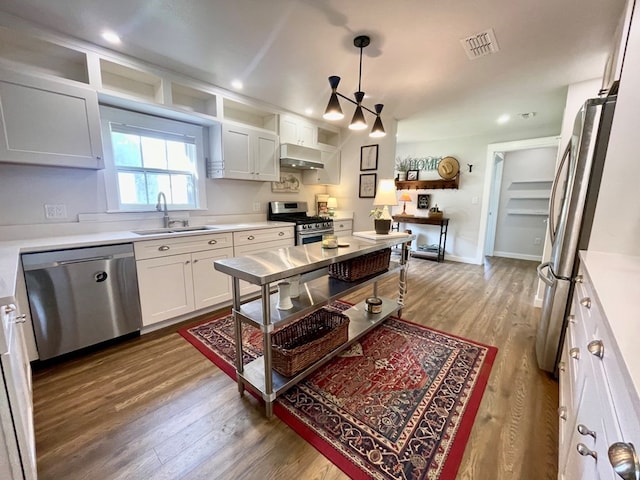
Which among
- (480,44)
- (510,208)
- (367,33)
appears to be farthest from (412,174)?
(367,33)

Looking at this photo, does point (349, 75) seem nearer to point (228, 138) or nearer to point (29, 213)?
point (228, 138)

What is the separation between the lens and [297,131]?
3.91 metres

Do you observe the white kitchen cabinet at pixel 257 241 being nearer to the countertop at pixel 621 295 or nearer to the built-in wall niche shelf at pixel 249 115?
the built-in wall niche shelf at pixel 249 115

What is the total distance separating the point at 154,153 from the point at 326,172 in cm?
250

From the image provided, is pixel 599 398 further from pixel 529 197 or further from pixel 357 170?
pixel 529 197

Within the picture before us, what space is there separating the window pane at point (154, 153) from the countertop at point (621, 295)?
3.49 meters

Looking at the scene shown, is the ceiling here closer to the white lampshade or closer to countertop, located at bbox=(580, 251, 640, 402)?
the white lampshade

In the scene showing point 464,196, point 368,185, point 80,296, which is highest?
point 368,185

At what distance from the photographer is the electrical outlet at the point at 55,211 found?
224cm

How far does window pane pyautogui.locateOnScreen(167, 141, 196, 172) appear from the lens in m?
3.00

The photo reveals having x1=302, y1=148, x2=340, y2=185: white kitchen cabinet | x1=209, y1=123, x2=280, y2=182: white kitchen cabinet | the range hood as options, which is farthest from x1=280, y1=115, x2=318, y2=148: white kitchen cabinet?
x1=302, y1=148, x2=340, y2=185: white kitchen cabinet

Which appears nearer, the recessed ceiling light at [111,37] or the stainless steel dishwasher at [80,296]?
the stainless steel dishwasher at [80,296]

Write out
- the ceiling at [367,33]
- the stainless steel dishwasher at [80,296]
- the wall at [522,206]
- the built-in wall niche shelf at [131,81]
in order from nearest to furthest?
the ceiling at [367,33]
the stainless steel dishwasher at [80,296]
the built-in wall niche shelf at [131,81]
the wall at [522,206]

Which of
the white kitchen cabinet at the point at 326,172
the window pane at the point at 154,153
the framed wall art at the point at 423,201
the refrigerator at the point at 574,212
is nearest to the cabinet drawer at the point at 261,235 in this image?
the window pane at the point at 154,153
